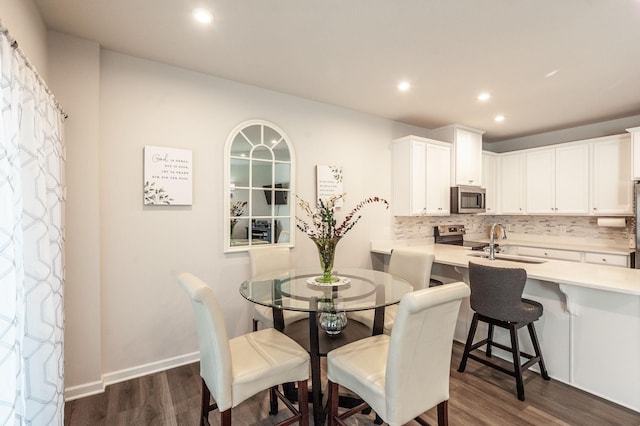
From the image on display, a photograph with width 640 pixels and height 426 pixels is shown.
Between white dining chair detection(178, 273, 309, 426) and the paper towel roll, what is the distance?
4.32 meters

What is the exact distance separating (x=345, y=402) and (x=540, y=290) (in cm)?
181

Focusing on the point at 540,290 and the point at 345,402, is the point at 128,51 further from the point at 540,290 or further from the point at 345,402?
the point at 540,290

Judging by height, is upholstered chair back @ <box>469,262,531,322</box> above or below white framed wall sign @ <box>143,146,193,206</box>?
below

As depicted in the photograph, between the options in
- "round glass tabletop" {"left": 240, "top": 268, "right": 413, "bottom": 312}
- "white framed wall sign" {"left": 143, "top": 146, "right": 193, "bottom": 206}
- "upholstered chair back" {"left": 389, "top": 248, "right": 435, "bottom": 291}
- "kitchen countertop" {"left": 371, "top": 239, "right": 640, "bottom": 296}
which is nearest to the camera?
"round glass tabletop" {"left": 240, "top": 268, "right": 413, "bottom": 312}

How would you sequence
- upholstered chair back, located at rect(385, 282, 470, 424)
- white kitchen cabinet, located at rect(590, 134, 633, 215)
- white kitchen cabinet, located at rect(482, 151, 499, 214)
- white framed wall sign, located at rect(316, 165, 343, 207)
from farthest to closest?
1. white kitchen cabinet, located at rect(482, 151, 499, 214)
2. white kitchen cabinet, located at rect(590, 134, 633, 215)
3. white framed wall sign, located at rect(316, 165, 343, 207)
4. upholstered chair back, located at rect(385, 282, 470, 424)

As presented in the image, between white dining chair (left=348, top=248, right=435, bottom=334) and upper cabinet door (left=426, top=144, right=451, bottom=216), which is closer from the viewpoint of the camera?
white dining chair (left=348, top=248, right=435, bottom=334)

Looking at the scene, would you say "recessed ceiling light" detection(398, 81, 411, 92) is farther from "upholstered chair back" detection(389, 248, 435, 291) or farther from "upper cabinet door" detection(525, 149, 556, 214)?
"upper cabinet door" detection(525, 149, 556, 214)

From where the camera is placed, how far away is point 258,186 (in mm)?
3025

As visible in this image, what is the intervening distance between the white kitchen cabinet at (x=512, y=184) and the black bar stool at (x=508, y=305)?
2.81 metres

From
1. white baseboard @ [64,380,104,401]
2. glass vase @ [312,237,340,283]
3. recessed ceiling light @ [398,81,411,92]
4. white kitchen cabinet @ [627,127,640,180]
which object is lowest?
white baseboard @ [64,380,104,401]

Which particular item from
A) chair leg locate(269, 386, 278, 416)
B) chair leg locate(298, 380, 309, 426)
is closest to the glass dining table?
chair leg locate(298, 380, 309, 426)

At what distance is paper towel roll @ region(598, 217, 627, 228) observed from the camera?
12.5 ft

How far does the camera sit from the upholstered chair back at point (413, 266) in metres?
2.64

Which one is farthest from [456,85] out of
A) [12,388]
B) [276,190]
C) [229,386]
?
[12,388]
